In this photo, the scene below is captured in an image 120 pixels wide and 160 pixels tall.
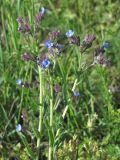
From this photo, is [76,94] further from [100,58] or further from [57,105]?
[100,58]

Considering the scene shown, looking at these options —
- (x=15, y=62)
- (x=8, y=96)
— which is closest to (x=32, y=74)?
(x=15, y=62)

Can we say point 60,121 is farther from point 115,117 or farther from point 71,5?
point 71,5

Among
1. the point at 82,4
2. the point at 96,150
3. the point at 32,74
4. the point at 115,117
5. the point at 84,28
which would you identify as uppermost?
the point at 82,4

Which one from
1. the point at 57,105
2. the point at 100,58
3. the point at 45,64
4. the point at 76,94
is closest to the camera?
the point at 45,64

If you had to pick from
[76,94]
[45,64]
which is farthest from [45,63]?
[76,94]

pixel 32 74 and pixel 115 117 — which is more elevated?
pixel 32 74

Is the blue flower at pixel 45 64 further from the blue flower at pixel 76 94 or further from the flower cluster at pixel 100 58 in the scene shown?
the blue flower at pixel 76 94

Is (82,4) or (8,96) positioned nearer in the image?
→ (8,96)

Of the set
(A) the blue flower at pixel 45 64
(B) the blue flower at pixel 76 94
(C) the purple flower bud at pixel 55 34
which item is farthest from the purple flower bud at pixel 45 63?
(B) the blue flower at pixel 76 94
